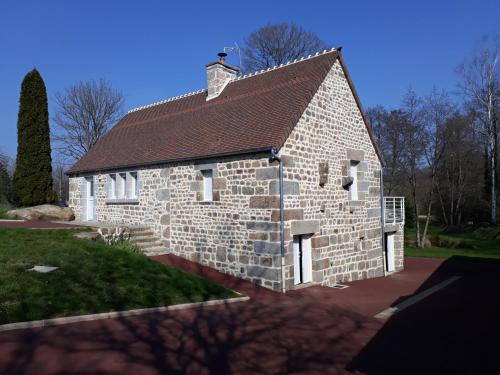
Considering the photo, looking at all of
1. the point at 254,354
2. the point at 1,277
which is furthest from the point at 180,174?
the point at 254,354

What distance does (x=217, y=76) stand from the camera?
52.3 feet

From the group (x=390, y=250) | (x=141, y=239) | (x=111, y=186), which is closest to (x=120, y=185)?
(x=111, y=186)

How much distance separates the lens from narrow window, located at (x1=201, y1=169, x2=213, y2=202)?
40.1 ft

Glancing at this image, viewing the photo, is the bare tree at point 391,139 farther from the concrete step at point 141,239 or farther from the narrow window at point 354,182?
the concrete step at point 141,239

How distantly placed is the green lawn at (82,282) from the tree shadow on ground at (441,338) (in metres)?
3.68

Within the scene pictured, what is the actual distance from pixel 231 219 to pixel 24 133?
602 inches

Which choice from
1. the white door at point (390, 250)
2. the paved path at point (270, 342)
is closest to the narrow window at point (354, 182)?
the white door at point (390, 250)

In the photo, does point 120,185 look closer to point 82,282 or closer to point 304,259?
point 304,259

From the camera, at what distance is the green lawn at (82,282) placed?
6.71 metres

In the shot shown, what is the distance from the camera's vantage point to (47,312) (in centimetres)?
644

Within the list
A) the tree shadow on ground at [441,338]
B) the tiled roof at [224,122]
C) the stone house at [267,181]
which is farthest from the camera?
the tiled roof at [224,122]

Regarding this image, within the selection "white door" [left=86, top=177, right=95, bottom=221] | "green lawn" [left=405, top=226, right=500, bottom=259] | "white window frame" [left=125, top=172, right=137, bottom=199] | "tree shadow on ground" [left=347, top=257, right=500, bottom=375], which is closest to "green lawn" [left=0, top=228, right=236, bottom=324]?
"tree shadow on ground" [left=347, top=257, right=500, bottom=375]

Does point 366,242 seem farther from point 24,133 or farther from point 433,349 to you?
point 24,133

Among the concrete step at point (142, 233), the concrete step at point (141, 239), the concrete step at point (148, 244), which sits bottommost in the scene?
the concrete step at point (148, 244)
